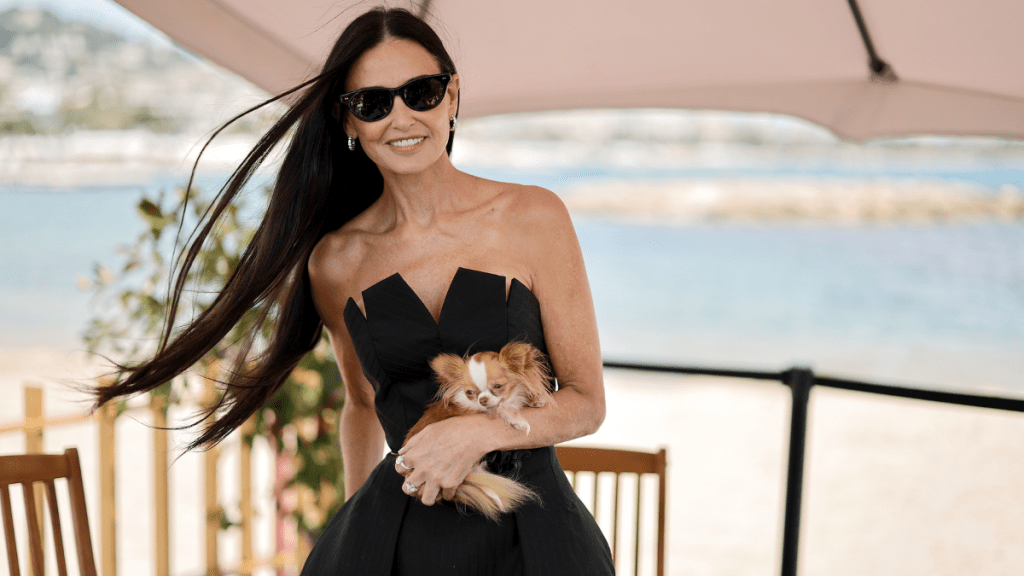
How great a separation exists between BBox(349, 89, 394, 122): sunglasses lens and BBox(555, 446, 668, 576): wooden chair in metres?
1.01

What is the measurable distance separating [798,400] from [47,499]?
194 centimetres

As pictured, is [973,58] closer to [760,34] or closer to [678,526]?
[760,34]

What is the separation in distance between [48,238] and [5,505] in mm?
26161

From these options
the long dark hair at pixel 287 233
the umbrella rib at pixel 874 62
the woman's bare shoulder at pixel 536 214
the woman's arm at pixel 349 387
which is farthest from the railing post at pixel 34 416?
the umbrella rib at pixel 874 62

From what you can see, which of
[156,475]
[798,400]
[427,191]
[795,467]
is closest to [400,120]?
[427,191]

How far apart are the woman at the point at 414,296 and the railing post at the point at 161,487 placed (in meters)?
1.42

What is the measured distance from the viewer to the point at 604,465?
2027 millimetres

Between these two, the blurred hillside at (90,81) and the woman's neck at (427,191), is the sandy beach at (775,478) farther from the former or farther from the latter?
the woman's neck at (427,191)

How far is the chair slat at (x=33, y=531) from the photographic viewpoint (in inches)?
63.9

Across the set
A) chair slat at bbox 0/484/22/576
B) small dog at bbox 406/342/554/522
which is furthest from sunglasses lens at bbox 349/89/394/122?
chair slat at bbox 0/484/22/576

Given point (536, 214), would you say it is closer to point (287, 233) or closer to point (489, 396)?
point (489, 396)

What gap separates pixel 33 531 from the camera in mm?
1646

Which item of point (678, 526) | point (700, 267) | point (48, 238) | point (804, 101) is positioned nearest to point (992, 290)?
point (700, 267)

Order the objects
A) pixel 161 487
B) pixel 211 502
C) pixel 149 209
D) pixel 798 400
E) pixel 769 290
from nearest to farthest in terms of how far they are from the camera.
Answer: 1. pixel 798 400
2. pixel 149 209
3. pixel 161 487
4. pixel 211 502
5. pixel 769 290
